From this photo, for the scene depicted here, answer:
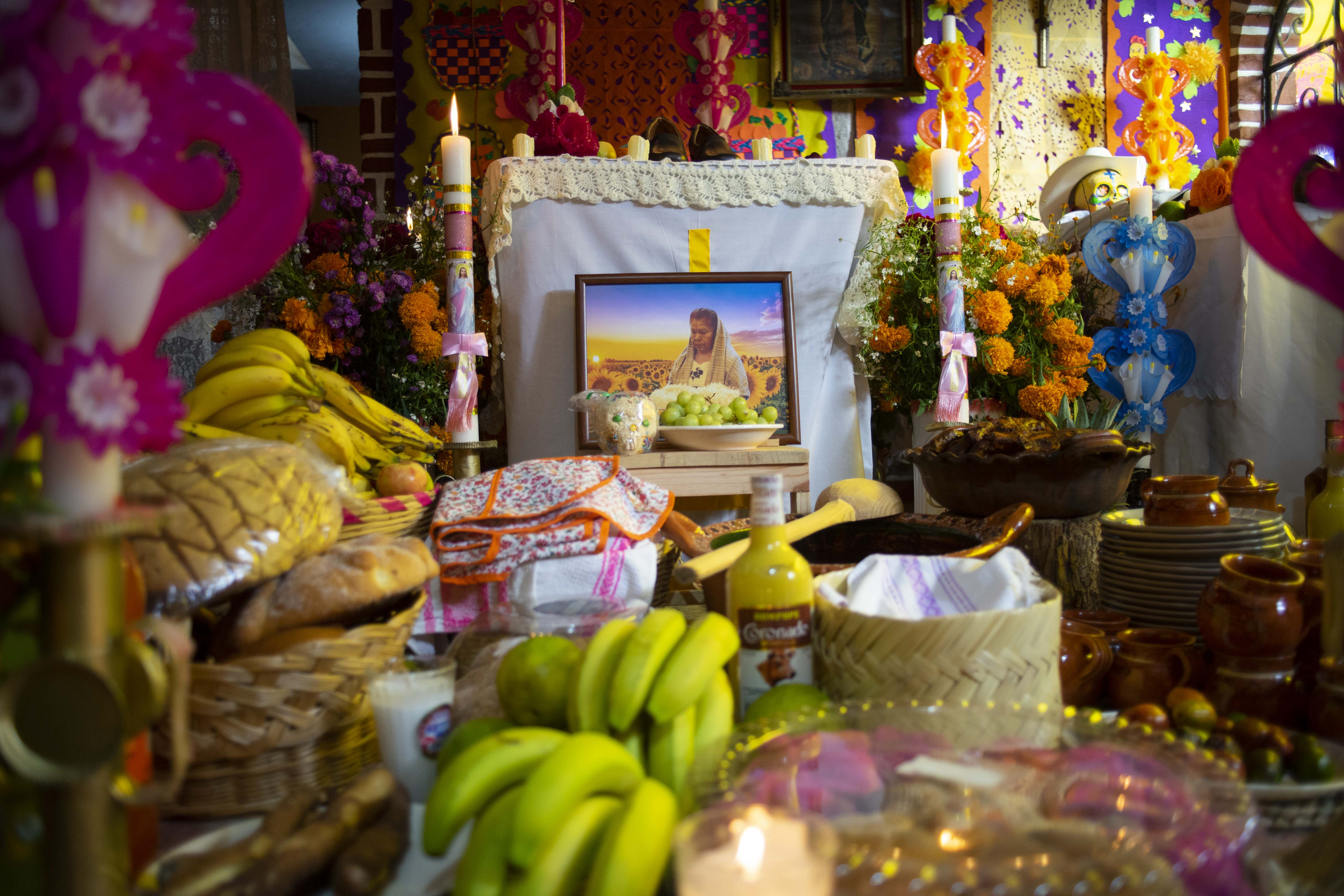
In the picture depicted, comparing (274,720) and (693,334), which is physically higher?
(693,334)

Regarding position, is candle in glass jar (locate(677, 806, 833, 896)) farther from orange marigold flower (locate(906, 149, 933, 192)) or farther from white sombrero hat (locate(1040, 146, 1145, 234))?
orange marigold flower (locate(906, 149, 933, 192))

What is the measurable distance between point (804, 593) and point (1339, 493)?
1.09 meters

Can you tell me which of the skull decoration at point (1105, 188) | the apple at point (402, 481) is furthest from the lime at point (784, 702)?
the skull decoration at point (1105, 188)

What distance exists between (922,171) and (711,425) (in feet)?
7.30

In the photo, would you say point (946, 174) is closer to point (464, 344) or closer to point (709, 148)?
point (709, 148)

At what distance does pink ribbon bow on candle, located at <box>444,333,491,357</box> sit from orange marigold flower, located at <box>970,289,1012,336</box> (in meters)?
1.52

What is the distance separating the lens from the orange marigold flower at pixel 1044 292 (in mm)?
2709

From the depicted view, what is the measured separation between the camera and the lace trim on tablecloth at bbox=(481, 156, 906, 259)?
2684 millimetres

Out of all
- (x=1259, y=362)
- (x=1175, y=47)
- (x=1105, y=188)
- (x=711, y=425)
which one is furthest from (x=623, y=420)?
(x=1175, y=47)

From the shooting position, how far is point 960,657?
70 centimetres

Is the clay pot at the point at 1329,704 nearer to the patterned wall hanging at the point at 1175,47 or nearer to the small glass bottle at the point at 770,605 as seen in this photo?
the small glass bottle at the point at 770,605

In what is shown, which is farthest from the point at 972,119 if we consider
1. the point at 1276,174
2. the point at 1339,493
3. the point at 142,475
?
the point at 142,475

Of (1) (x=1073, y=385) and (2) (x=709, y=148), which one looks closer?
(1) (x=1073, y=385)

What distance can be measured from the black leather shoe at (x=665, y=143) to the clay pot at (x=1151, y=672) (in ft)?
7.66
